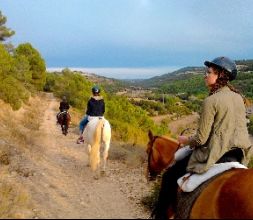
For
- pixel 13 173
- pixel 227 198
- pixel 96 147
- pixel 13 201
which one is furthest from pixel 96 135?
pixel 227 198

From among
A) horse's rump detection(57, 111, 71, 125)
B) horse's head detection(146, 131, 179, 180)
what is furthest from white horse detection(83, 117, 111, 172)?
horse's rump detection(57, 111, 71, 125)

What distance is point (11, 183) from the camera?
962cm

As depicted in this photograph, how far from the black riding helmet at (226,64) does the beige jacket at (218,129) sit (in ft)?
0.77

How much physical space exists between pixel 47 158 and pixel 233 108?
10.1 meters

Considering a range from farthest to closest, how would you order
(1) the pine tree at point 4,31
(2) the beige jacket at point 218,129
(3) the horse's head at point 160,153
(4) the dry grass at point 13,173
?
(1) the pine tree at point 4,31 → (4) the dry grass at point 13,173 → (3) the horse's head at point 160,153 → (2) the beige jacket at point 218,129

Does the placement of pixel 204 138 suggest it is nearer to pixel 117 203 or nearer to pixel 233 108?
pixel 233 108

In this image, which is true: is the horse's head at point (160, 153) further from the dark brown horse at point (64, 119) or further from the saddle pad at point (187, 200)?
the dark brown horse at point (64, 119)

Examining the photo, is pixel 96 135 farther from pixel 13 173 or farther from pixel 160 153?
pixel 160 153

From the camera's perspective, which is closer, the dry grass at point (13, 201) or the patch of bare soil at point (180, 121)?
the dry grass at point (13, 201)

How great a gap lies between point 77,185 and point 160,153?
4.64m

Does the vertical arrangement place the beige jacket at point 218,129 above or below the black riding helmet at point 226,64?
below

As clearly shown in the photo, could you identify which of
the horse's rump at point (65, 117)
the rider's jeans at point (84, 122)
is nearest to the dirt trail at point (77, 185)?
the rider's jeans at point (84, 122)

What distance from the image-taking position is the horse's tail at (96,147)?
39.2 ft

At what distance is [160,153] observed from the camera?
691 cm
